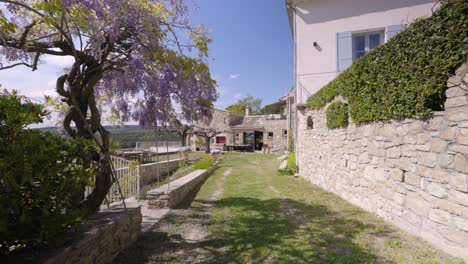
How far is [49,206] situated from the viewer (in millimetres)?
1868

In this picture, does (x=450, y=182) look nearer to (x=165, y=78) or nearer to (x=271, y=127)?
(x=165, y=78)

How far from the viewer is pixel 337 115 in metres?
5.90

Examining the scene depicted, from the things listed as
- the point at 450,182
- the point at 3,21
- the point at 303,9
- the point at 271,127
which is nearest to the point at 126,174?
the point at 3,21

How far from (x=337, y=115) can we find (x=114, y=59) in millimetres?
5075

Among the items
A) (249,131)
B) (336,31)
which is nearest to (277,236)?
(336,31)

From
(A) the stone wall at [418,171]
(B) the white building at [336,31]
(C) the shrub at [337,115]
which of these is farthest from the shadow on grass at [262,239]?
(B) the white building at [336,31]

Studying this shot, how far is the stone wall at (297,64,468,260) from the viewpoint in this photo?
107 inches

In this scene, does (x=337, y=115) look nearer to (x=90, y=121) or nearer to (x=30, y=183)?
(x=90, y=121)

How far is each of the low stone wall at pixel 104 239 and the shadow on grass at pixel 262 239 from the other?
0.66ft

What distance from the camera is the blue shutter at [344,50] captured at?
28.9 ft

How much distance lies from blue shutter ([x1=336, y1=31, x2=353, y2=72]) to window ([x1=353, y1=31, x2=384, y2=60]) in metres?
0.34

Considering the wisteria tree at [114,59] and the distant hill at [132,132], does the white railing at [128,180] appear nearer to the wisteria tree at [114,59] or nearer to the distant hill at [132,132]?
the distant hill at [132,132]

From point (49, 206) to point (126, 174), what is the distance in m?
4.63

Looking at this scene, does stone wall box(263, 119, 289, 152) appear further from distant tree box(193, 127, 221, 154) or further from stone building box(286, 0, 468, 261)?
stone building box(286, 0, 468, 261)
